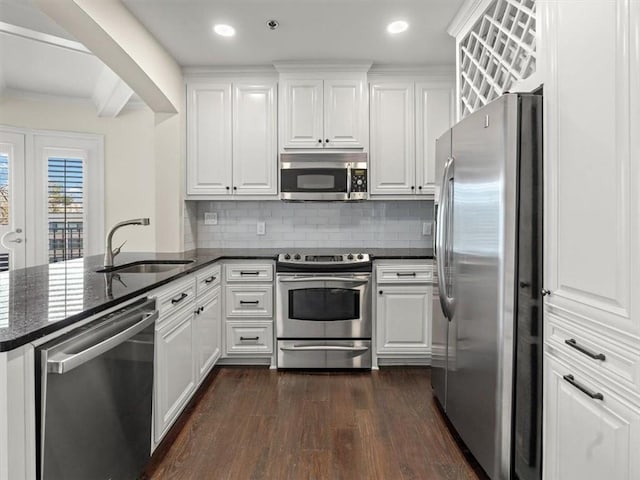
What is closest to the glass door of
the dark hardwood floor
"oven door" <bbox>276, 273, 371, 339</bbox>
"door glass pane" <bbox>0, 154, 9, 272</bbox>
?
"door glass pane" <bbox>0, 154, 9, 272</bbox>

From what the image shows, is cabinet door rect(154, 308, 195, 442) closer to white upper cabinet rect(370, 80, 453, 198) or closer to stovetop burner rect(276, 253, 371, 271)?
stovetop burner rect(276, 253, 371, 271)

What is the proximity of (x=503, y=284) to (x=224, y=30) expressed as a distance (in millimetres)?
2544

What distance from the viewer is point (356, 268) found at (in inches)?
129

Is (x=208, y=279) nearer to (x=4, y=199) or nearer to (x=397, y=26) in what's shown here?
(x=397, y=26)

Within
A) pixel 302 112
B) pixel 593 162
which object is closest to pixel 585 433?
pixel 593 162

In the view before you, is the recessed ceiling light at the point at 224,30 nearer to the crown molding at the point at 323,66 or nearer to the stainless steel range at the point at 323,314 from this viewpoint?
the crown molding at the point at 323,66

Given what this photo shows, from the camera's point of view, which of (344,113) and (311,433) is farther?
(344,113)

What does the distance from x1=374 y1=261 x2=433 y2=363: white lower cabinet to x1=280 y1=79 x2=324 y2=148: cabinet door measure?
125 centimetres

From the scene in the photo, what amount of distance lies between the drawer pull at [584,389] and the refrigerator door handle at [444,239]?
0.86 metres

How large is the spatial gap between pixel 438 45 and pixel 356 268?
185 centimetres

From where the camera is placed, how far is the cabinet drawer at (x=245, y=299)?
11.0 ft

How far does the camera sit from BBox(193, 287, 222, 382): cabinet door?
2.65m

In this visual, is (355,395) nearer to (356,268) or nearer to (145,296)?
(356,268)

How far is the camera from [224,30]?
2.95 m
